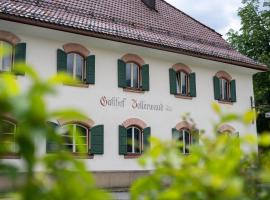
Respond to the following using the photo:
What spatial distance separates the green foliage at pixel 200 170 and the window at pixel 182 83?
18.3m

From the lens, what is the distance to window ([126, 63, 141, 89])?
18.0 metres

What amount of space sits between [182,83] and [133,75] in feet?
9.27

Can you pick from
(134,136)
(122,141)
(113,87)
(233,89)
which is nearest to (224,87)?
(233,89)

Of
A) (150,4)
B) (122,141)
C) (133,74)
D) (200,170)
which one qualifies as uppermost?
(150,4)

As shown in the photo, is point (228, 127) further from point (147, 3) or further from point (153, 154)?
point (153, 154)

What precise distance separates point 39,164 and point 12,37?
14519 millimetres

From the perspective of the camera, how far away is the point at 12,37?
14859mm

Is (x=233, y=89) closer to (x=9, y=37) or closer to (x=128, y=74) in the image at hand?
(x=128, y=74)

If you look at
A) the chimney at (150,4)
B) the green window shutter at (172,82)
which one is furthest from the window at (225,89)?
the chimney at (150,4)

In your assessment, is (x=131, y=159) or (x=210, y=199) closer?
(x=210, y=199)

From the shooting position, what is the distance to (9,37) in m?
14.8

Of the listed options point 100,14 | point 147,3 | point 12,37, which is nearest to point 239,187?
point 12,37

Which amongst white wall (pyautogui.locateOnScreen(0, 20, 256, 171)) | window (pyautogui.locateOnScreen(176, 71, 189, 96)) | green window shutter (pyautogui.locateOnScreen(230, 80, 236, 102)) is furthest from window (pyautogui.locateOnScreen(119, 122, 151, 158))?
green window shutter (pyautogui.locateOnScreen(230, 80, 236, 102))

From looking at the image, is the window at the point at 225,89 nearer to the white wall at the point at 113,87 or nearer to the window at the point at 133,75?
the white wall at the point at 113,87
